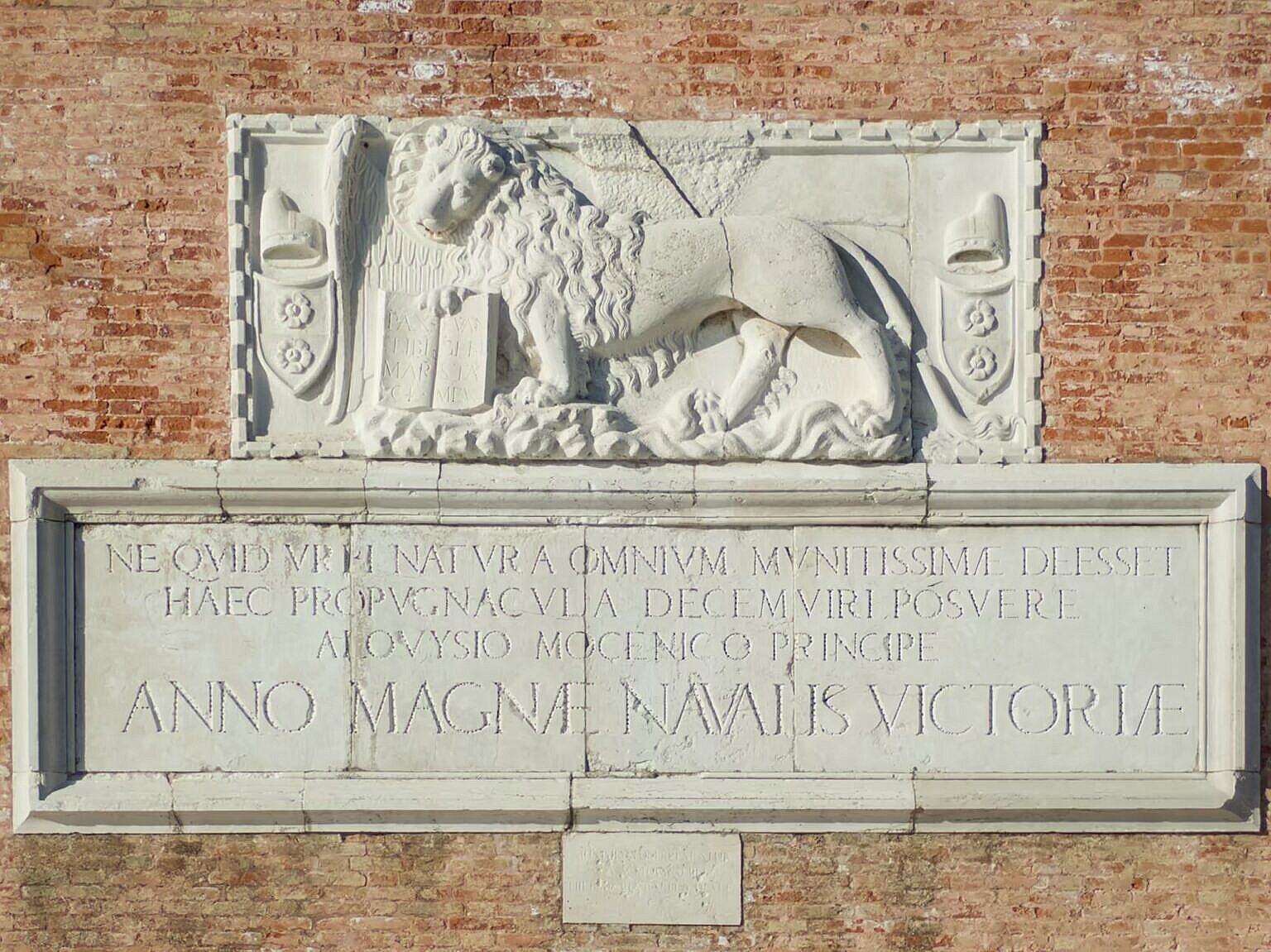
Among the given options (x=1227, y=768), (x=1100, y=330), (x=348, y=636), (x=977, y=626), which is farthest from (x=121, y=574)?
(x=1227, y=768)

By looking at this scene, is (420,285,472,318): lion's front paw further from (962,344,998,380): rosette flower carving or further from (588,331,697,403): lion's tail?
(962,344,998,380): rosette flower carving

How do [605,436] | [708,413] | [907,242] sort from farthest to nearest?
[907,242] < [708,413] < [605,436]

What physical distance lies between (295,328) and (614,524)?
1.47m

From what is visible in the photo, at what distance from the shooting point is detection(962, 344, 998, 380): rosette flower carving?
6273 millimetres

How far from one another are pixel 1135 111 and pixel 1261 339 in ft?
3.45

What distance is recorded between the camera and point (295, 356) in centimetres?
616

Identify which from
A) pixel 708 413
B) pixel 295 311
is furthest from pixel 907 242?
pixel 295 311

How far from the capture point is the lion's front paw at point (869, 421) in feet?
20.1

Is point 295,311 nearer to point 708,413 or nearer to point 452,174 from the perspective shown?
point 452,174

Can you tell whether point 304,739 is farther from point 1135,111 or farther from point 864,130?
point 1135,111

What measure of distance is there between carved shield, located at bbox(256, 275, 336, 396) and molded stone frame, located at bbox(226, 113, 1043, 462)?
54mm

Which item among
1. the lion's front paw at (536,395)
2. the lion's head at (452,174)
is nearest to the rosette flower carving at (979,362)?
the lion's front paw at (536,395)

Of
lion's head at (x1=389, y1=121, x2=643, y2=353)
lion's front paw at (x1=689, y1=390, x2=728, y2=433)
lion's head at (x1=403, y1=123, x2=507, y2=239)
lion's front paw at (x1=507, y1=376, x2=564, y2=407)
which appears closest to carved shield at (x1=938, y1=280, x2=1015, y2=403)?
lion's front paw at (x1=689, y1=390, x2=728, y2=433)

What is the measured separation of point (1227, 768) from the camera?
613 cm
